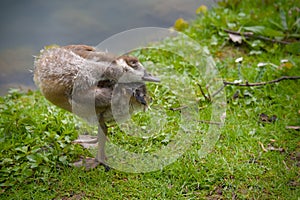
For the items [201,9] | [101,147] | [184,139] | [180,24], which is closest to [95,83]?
[101,147]

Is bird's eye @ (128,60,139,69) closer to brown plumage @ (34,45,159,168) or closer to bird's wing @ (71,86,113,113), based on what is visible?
brown plumage @ (34,45,159,168)

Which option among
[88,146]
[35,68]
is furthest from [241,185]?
[35,68]

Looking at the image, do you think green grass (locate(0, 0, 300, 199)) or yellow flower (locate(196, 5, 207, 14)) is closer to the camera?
green grass (locate(0, 0, 300, 199))

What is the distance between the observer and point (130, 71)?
107 inches

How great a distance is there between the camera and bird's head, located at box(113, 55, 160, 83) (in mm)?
2697

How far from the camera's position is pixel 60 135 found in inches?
130

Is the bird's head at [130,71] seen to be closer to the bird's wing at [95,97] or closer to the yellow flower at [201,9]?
the bird's wing at [95,97]

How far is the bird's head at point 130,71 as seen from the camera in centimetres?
270

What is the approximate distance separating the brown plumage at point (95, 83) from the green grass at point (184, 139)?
44 cm

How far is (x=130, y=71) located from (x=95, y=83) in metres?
0.22

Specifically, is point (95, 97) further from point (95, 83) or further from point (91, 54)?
point (91, 54)

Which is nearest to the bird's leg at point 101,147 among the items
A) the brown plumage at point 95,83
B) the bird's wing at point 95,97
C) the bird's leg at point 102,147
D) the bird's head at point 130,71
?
the bird's leg at point 102,147

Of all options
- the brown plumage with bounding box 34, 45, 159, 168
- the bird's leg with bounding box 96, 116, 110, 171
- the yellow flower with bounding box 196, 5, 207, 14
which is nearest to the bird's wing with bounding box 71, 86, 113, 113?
the brown plumage with bounding box 34, 45, 159, 168

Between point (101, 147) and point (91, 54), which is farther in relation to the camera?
point (101, 147)
